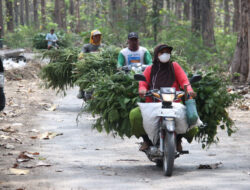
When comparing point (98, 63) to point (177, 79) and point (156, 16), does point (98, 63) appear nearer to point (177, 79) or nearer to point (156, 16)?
point (177, 79)

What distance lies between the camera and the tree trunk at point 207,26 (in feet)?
83.6

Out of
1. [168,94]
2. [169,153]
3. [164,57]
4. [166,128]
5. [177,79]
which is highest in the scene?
[164,57]

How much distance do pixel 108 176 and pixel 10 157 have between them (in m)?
1.97

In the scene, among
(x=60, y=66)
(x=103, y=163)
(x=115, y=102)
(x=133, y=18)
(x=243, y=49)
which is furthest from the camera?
(x=133, y=18)

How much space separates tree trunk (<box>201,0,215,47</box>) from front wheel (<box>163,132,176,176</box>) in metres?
19.8

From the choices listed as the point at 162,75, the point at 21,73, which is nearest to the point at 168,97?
the point at 162,75

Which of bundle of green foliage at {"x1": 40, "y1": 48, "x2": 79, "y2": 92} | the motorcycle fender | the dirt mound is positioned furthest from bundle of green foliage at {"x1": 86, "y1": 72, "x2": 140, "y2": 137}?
the dirt mound

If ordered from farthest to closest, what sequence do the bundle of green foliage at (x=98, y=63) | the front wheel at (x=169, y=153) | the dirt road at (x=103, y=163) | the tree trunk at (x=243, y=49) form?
the tree trunk at (x=243, y=49), the bundle of green foliage at (x=98, y=63), the front wheel at (x=169, y=153), the dirt road at (x=103, y=163)

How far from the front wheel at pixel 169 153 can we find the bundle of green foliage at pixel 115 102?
78 centimetres

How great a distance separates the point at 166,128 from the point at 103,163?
136 cm

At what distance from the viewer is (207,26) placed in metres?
25.9

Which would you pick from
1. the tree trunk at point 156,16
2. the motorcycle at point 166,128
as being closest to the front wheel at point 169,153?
the motorcycle at point 166,128

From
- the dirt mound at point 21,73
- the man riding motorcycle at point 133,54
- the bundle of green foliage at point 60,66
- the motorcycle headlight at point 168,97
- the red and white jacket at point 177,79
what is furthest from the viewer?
the dirt mound at point 21,73

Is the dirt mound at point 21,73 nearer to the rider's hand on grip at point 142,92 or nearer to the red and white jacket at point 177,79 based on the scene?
the red and white jacket at point 177,79
